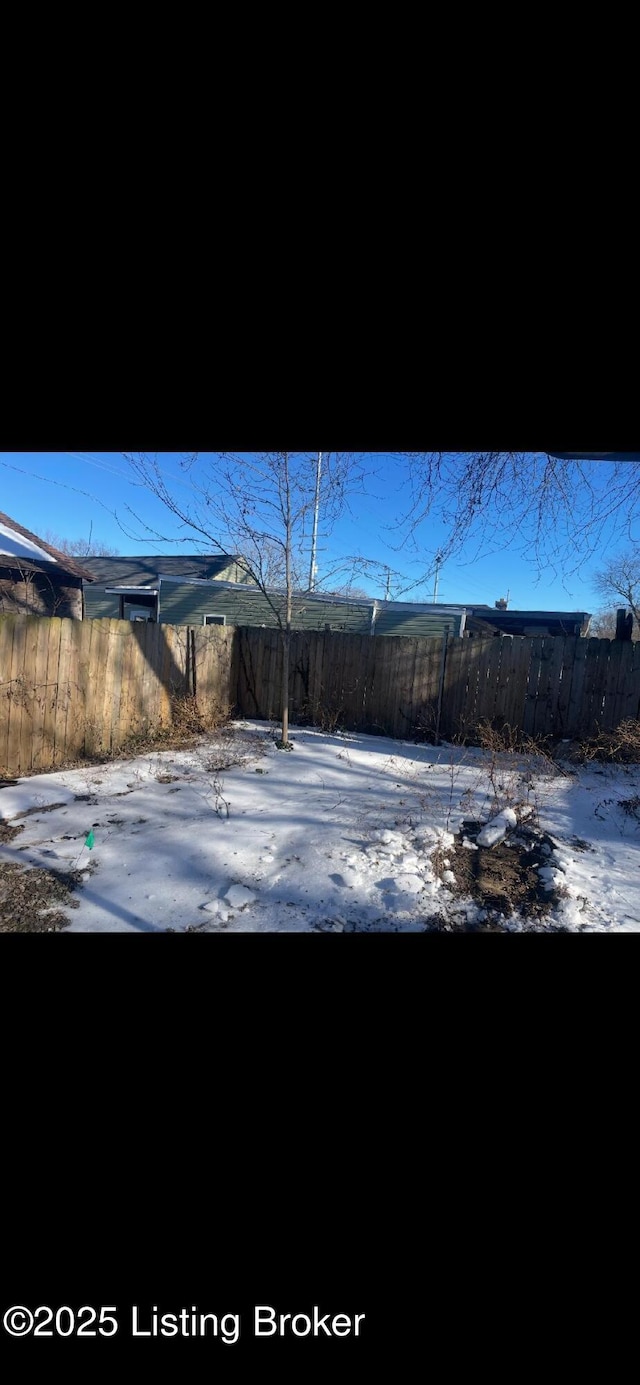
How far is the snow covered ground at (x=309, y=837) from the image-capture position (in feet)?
8.78

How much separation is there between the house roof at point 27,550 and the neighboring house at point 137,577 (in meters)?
1.86

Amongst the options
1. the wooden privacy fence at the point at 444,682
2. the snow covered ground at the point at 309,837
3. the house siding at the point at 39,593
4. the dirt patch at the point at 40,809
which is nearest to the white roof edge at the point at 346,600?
the house siding at the point at 39,593

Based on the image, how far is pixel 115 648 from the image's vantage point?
19.4 ft

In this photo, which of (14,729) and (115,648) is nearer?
(14,729)

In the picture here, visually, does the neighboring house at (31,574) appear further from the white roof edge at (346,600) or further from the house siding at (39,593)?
the white roof edge at (346,600)

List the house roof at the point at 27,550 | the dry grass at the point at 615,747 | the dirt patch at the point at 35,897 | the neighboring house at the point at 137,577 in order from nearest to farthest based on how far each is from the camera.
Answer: the dirt patch at the point at 35,897 → the dry grass at the point at 615,747 → the house roof at the point at 27,550 → the neighboring house at the point at 137,577

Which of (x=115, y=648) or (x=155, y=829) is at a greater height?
(x=115, y=648)

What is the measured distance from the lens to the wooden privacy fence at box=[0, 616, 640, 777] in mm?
5031
